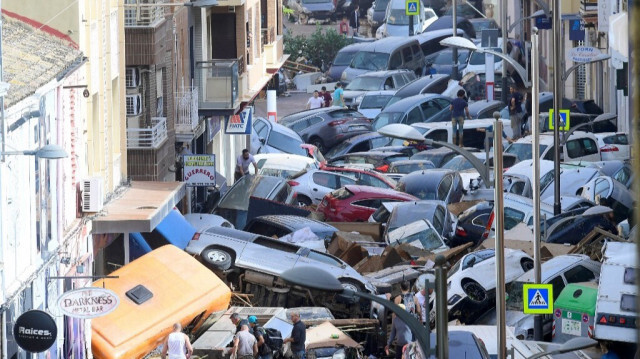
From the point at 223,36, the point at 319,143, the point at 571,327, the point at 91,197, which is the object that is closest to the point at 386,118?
the point at 319,143

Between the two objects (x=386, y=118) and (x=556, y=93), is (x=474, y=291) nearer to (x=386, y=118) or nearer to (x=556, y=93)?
(x=556, y=93)

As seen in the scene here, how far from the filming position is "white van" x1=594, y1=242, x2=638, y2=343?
19188 millimetres

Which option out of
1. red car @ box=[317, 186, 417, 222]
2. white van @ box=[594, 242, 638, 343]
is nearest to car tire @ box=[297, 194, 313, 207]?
red car @ box=[317, 186, 417, 222]

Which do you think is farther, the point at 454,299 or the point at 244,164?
the point at 244,164

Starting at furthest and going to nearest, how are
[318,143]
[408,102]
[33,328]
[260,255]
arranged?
1. [408,102]
2. [318,143]
3. [260,255]
4. [33,328]

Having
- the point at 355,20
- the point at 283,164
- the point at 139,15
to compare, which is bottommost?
the point at 283,164

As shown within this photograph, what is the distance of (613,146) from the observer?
39562 mm

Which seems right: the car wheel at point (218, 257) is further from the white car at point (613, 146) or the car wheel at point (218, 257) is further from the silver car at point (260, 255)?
the white car at point (613, 146)

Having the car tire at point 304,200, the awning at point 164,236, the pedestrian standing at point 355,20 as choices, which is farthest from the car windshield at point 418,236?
the pedestrian standing at point 355,20

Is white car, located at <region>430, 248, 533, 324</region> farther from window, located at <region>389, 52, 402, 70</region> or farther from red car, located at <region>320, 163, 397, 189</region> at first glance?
window, located at <region>389, 52, 402, 70</region>

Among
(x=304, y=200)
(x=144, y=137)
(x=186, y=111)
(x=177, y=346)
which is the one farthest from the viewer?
(x=304, y=200)

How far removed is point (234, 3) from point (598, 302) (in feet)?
70.7

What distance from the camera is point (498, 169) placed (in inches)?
717

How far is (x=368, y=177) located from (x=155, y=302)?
44.6 feet
